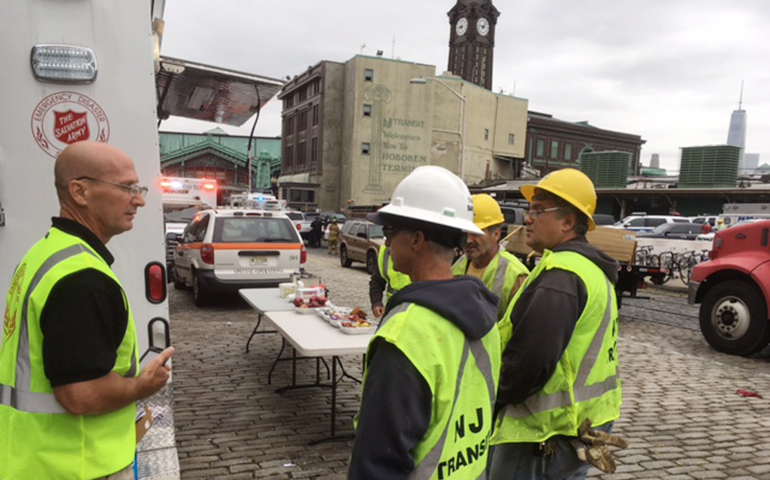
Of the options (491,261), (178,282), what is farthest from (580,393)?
(178,282)

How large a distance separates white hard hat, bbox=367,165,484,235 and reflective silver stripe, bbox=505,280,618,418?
3.31 ft

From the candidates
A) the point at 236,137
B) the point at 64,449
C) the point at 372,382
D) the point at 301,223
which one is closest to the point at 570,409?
the point at 372,382

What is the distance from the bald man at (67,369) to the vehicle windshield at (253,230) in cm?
894

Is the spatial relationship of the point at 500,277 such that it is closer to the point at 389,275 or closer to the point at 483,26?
the point at 389,275

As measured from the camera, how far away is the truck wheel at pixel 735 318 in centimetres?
803

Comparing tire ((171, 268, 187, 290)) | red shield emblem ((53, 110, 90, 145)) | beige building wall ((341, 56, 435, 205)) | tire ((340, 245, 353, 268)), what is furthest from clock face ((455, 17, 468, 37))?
red shield emblem ((53, 110, 90, 145))

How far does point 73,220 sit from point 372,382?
52.5 inches

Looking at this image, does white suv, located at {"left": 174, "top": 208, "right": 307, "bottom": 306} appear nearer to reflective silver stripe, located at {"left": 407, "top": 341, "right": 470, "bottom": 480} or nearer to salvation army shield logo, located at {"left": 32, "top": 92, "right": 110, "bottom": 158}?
salvation army shield logo, located at {"left": 32, "top": 92, "right": 110, "bottom": 158}

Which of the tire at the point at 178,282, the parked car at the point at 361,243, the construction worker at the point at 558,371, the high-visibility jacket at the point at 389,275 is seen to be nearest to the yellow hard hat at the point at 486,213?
the high-visibility jacket at the point at 389,275

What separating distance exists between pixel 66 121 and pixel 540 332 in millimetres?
3036

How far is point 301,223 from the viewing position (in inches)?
1204

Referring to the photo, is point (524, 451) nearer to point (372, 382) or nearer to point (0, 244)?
point (372, 382)

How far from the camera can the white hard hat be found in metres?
1.78

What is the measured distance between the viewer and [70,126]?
11.0 ft
